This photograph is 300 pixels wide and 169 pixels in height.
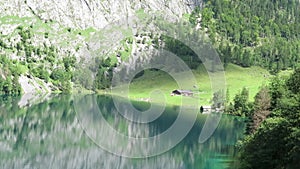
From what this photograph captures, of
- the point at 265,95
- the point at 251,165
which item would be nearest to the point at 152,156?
the point at 265,95

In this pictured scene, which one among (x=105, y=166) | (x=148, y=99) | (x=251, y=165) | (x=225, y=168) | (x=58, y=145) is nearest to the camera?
(x=251, y=165)

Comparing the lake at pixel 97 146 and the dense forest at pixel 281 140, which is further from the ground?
the dense forest at pixel 281 140

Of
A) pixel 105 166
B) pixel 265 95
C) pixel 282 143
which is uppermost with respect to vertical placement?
pixel 265 95

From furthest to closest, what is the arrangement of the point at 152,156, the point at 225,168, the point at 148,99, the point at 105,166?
the point at 148,99, the point at 152,156, the point at 105,166, the point at 225,168

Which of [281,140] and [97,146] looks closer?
[281,140]

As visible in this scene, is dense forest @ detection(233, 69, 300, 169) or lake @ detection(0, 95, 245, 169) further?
lake @ detection(0, 95, 245, 169)

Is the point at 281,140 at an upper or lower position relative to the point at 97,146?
upper

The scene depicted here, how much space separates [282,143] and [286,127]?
2467 millimetres

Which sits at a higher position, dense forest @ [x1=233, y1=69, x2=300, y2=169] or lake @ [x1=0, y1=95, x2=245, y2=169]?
dense forest @ [x1=233, y1=69, x2=300, y2=169]

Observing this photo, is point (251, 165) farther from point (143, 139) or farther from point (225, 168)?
point (143, 139)

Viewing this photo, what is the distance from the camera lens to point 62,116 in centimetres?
12331

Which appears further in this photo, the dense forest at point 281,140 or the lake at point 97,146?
the lake at point 97,146

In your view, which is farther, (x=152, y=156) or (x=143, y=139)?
(x=143, y=139)

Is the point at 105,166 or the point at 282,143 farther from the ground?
the point at 282,143
